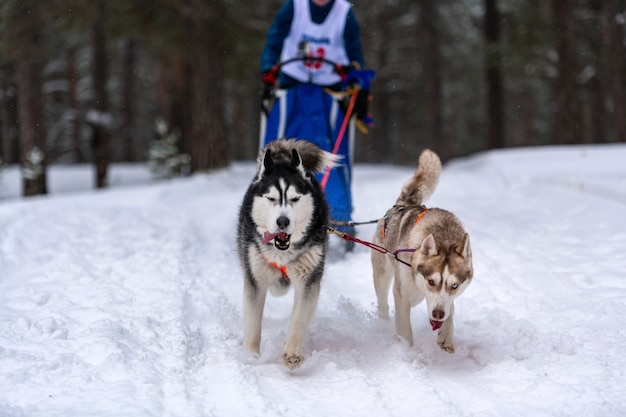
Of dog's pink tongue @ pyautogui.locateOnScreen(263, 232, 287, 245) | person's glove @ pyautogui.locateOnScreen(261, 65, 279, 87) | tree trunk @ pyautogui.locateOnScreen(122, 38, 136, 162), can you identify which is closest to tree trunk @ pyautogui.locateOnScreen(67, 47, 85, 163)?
tree trunk @ pyautogui.locateOnScreen(122, 38, 136, 162)

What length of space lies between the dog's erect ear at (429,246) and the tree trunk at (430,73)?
12325mm

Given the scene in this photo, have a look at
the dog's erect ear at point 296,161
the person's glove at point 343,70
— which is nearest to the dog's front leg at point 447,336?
the dog's erect ear at point 296,161

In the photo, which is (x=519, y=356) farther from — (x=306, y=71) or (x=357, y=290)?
(x=306, y=71)

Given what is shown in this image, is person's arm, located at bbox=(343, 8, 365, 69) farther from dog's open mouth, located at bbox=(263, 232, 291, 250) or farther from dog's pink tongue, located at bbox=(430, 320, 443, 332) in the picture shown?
dog's pink tongue, located at bbox=(430, 320, 443, 332)

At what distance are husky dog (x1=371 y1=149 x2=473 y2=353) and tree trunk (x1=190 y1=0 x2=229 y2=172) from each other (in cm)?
826

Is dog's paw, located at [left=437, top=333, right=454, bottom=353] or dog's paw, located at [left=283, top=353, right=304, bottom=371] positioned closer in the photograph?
dog's paw, located at [left=283, top=353, right=304, bottom=371]

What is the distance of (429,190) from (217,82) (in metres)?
8.50

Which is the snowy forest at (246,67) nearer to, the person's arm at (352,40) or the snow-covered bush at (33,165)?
the snow-covered bush at (33,165)

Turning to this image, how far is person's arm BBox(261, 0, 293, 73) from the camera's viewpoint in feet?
19.3

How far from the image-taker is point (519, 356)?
363cm

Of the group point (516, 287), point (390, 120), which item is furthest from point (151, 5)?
point (390, 120)

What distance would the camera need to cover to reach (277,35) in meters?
5.96

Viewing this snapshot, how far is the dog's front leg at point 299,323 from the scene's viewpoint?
11.5 feet

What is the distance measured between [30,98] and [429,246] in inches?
461
